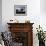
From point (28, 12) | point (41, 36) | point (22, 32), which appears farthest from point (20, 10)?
point (41, 36)

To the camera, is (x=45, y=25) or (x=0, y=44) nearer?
(x=0, y=44)

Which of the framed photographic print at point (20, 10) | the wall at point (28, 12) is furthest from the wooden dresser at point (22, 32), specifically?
the framed photographic print at point (20, 10)

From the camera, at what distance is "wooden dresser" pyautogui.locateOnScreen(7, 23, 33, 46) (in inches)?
224

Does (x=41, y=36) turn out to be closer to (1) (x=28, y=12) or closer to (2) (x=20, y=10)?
(1) (x=28, y=12)

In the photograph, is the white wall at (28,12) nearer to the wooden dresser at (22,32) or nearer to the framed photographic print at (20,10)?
the framed photographic print at (20,10)

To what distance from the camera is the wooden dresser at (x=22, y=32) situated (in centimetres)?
568

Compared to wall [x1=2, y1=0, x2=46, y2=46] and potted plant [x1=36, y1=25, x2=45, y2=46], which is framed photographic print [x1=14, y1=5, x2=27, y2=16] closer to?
wall [x1=2, y1=0, x2=46, y2=46]

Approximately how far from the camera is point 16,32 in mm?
5723

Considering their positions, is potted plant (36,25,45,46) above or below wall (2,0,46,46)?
below

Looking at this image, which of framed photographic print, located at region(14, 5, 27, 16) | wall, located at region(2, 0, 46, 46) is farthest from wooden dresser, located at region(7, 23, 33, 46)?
framed photographic print, located at region(14, 5, 27, 16)

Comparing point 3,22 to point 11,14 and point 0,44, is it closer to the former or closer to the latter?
point 11,14

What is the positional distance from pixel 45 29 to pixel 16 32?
1.31 m

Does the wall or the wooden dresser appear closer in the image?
the wooden dresser

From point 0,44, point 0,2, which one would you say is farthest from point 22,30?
point 0,44
